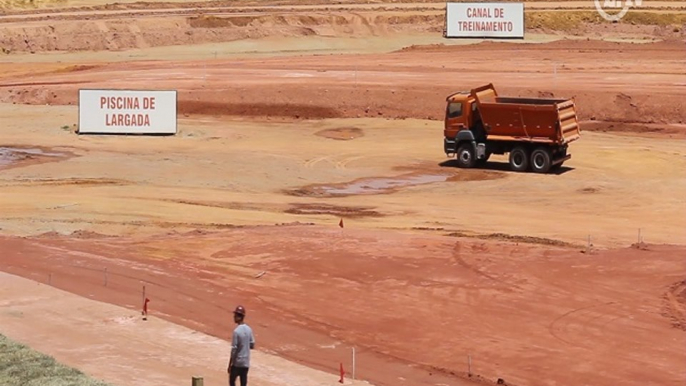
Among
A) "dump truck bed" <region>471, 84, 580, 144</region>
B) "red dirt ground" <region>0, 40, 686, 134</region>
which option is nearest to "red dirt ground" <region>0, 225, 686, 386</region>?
"dump truck bed" <region>471, 84, 580, 144</region>

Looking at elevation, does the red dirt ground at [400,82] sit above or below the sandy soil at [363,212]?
above

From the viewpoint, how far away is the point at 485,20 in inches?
3103

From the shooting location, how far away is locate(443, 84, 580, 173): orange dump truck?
4428 centimetres

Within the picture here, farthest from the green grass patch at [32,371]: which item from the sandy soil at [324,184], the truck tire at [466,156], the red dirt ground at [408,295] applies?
the truck tire at [466,156]

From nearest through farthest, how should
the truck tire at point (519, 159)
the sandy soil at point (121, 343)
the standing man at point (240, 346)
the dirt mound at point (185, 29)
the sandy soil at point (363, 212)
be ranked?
1. the standing man at point (240, 346)
2. the sandy soil at point (121, 343)
3. the sandy soil at point (363, 212)
4. the truck tire at point (519, 159)
5. the dirt mound at point (185, 29)

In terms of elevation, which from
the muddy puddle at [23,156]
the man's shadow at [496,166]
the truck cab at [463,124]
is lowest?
the man's shadow at [496,166]

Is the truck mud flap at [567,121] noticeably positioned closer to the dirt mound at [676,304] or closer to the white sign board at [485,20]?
the dirt mound at [676,304]

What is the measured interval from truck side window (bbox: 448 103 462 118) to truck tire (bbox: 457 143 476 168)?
48.5 inches

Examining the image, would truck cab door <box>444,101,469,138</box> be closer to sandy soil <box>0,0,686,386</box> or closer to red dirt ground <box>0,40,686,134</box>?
sandy soil <box>0,0,686,386</box>

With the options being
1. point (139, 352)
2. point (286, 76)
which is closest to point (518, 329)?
point (139, 352)

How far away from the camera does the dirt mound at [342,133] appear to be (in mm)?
53287

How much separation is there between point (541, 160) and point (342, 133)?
39.0ft

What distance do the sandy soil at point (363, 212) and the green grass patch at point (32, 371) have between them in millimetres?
840

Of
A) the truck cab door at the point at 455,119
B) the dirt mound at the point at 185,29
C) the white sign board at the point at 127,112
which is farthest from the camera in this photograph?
the dirt mound at the point at 185,29
